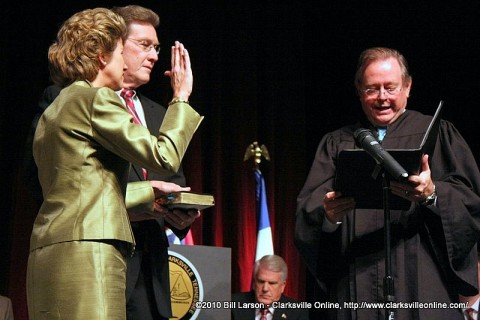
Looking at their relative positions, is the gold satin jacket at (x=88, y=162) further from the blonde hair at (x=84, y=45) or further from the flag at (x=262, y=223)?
the flag at (x=262, y=223)

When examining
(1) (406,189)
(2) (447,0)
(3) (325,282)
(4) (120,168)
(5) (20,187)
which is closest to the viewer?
(4) (120,168)

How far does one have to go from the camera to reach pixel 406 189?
328cm

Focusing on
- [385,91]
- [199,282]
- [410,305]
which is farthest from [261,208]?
[410,305]

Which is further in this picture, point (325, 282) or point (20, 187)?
point (20, 187)

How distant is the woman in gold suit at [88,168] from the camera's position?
254 cm

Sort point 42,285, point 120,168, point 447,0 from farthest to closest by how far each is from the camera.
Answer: point 447,0 → point 120,168 → point 42,285

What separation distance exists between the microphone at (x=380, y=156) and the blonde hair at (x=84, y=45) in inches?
39.7

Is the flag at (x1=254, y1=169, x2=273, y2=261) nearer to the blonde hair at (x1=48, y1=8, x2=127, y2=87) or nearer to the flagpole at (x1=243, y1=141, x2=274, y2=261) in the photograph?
the flagpole at (x1=243, y1=141, x2=274, y2=261)

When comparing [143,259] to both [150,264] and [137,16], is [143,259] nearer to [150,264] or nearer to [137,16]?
[150,264]

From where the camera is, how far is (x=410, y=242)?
139 inches

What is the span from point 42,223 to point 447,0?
5261 mm

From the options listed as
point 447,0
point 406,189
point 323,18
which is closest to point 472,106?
point 447,0

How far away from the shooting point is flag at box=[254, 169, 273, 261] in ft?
21.4

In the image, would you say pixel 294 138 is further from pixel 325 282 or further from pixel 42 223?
pixel 42 223
